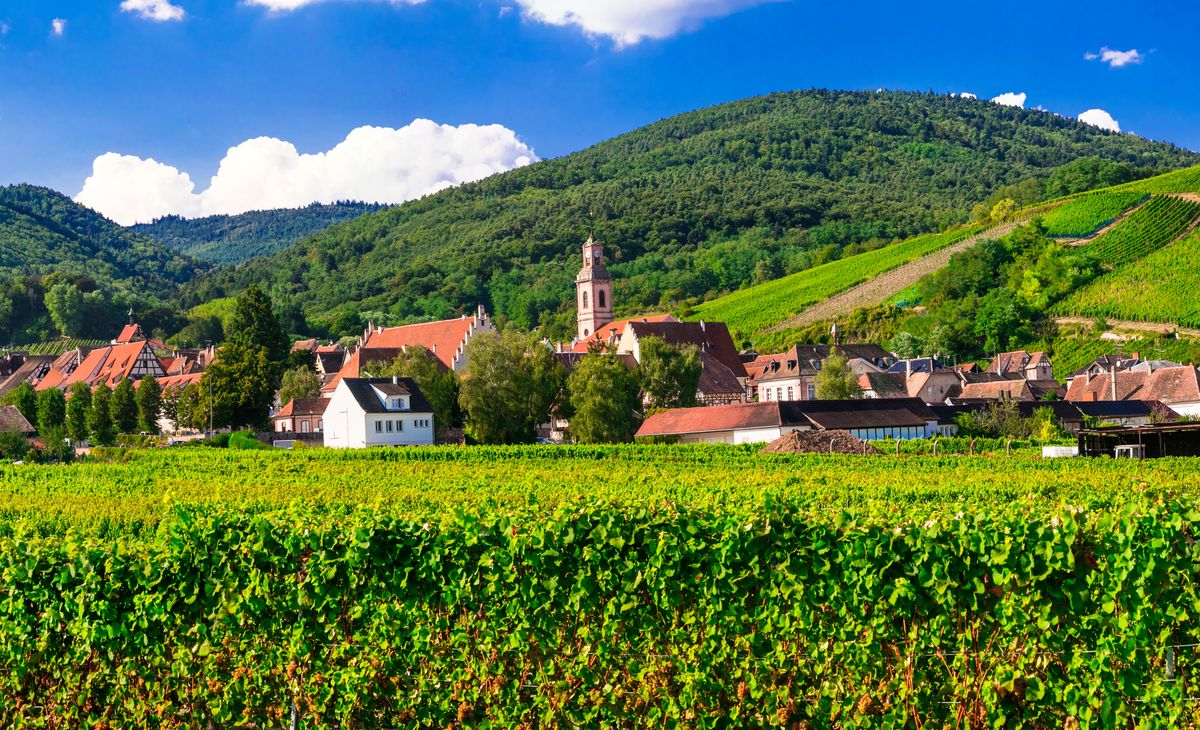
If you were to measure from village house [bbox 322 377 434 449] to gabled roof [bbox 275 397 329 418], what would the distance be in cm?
835

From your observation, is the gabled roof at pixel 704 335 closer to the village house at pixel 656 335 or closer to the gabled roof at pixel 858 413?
the village house at pixel 656 335

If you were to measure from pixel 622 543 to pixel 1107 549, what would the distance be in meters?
4.51

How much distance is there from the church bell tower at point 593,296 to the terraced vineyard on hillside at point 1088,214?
2258 inches

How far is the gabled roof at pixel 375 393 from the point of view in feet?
249

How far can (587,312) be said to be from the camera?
139500 millimetres

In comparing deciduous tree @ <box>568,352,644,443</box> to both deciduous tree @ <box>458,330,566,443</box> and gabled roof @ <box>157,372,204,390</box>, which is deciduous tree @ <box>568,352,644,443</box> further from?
gabled roof @ <box>157,372,204,390</box>

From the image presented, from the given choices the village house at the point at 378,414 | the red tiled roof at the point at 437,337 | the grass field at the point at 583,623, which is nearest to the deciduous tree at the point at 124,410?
the red tiled roof at the point at 437,337

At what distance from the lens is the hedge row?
1048 centimetres

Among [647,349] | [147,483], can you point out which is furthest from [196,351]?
[147,483]

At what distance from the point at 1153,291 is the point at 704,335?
4641cm

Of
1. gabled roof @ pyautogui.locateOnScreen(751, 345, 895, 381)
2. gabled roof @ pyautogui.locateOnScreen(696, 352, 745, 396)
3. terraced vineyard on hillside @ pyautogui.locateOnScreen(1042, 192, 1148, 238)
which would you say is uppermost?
terraced vineyard on hillside @ pyautogui.locateOnScreen(1042, 192, 1148, 238)

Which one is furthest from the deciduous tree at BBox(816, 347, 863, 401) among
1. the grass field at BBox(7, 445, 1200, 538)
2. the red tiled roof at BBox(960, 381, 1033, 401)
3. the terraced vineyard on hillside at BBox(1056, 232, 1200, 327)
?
the grass field at BBox(7, 445, 1200, 538)

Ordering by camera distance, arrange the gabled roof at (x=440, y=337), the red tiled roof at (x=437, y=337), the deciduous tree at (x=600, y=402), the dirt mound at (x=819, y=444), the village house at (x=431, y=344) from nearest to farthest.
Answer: the dirt mound at (x=819, y=444), the deciduous tree at (x=600, y=402), the village house at (x=431, y=344), the gabled roof at (x=440, y=337), the red tiled roof at (x=437, y=337)

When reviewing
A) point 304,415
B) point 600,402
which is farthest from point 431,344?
point 600,402
